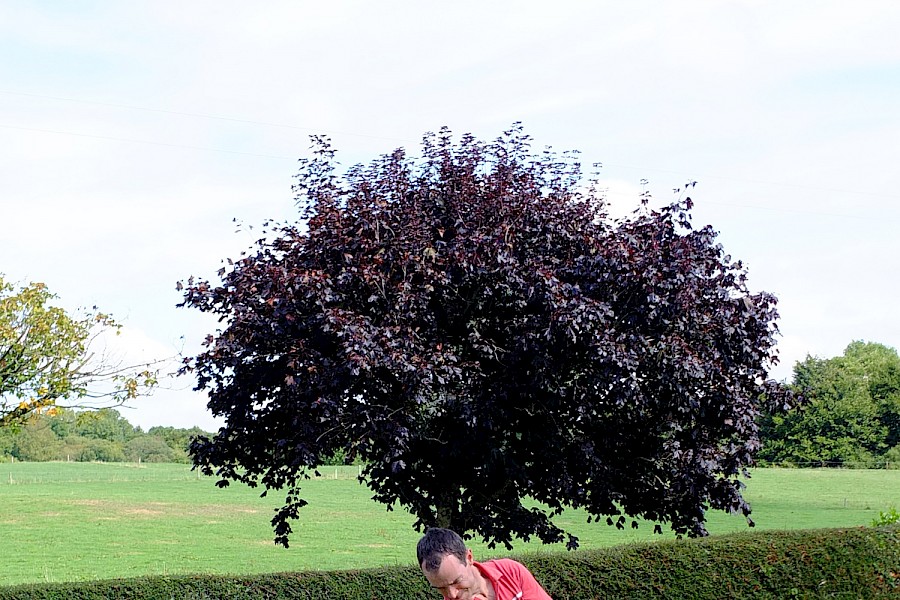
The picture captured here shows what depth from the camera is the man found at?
3393 millimetres

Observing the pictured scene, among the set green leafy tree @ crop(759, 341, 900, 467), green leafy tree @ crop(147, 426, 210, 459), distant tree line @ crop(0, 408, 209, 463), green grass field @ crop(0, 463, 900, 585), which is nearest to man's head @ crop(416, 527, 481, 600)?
green grass field @ crop(0, 463, 900, 585)

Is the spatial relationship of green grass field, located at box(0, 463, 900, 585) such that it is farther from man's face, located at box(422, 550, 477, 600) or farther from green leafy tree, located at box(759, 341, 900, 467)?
man's face, located at box(422, 550, 477, 600)

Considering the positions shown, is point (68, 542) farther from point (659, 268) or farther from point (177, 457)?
point (177, 457)

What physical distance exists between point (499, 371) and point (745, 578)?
3261 mm

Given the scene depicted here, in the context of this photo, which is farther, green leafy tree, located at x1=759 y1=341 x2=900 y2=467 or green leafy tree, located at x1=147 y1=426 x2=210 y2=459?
green leafy tree, located at x1=147 y1=426 x2=210 y2=459

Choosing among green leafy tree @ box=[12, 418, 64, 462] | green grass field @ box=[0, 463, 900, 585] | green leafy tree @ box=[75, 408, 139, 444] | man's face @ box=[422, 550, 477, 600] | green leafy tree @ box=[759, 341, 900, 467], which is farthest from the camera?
green leafy tree @ box=[75, 408, 139, 444]

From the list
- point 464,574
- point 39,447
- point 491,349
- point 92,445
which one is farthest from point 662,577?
point 39,447

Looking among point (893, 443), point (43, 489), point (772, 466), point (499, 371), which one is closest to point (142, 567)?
point (499, 371)

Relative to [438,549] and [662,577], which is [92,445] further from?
[438,549]

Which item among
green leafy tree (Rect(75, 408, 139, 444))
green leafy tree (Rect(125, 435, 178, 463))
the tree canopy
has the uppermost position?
green leafy tree (Rect(75, 408, 139, 444))

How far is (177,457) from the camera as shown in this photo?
69.6 metres

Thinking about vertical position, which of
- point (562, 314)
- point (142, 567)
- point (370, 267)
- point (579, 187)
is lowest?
point (142, 567)

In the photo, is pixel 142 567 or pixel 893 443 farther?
pixel 893 443

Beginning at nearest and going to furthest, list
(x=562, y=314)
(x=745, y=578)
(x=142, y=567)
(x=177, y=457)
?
(x=562, y=314) < (x=745, y=578) < (x=142, y=567) < (x=177, y=457)
